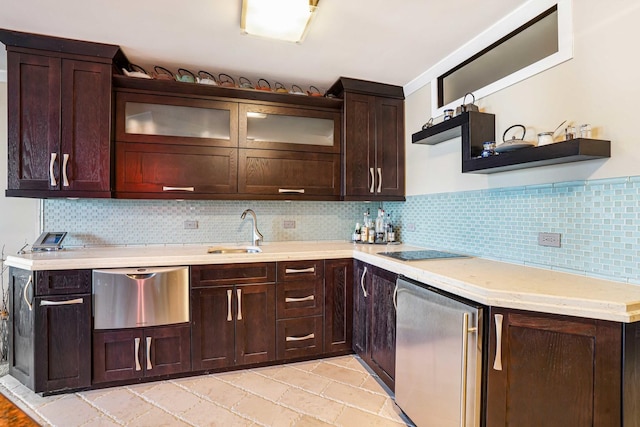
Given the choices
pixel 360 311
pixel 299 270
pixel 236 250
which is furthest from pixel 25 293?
pixel 360 311

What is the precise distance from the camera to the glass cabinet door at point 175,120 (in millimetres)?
2406

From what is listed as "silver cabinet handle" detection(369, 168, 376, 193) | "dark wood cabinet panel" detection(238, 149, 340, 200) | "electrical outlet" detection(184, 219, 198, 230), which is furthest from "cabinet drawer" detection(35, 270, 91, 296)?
"silver cabinet handle" detection(369, 168, 376, 193)

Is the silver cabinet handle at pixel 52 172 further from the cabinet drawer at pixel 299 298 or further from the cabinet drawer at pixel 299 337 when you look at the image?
the cabinet drawer at pixel 299 337

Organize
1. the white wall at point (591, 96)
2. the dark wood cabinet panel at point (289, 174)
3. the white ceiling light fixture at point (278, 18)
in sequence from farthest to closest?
1. the dark wood cabinet panel at point (289, 174)
2. the white ceiling light fixture at point (278, 18)
3. the white wall at point (591, 96)

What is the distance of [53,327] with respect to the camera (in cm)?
201

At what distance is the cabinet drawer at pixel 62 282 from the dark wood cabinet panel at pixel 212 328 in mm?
675

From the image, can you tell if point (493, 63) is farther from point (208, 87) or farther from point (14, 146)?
point (14, 146)

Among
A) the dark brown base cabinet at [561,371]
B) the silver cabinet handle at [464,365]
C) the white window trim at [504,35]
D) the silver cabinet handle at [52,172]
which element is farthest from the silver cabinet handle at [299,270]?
the silver cabinet handle at [52,172]

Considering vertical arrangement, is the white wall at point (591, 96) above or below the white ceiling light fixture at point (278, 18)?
below

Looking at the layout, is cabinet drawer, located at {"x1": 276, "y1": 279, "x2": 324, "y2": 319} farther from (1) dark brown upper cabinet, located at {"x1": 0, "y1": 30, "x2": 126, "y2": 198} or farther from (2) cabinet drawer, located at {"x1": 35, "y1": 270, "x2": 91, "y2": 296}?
(1) dark brown upper cabinet, located at {"x1": 0, "y1": 30, "x2": 126, "y2": 198}

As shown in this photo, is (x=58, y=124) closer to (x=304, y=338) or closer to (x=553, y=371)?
(x=304, y=338)

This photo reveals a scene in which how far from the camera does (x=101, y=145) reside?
7.49 feet

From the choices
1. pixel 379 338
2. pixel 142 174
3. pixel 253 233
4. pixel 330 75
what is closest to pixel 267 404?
pixel 379 338

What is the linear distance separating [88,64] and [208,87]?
2.67 ft
